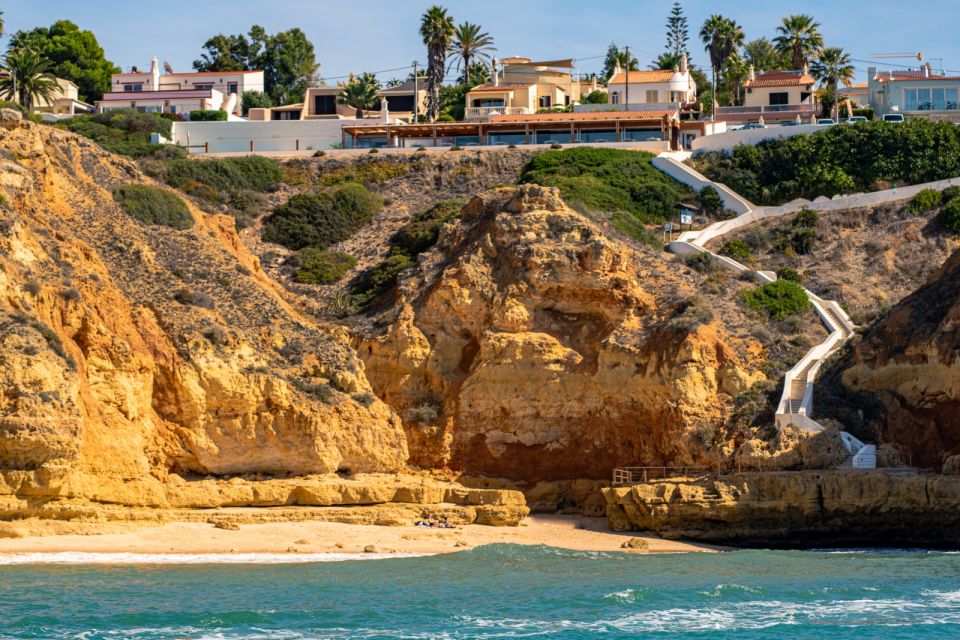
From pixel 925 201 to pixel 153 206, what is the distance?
30084 mm

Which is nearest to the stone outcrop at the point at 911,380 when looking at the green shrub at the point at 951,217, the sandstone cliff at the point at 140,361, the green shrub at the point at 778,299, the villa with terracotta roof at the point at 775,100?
the green shrub at the point at 778,299

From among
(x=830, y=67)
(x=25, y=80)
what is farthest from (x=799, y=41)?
(x=25, y=80)

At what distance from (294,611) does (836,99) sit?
49624 mm

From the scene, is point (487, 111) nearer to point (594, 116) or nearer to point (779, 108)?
point (594, 116)

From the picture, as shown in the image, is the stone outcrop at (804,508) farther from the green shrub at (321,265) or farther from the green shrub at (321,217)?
the green shrub at (321,217)

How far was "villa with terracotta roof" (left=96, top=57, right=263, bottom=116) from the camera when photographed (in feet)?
283

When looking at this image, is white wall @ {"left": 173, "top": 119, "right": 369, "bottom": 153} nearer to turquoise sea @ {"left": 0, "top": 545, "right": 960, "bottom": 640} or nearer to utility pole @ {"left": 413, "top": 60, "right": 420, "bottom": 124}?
utility pole @ {"left": 413, "top": 60, "right": 420, "bottom": 124}

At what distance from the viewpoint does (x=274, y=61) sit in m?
97.4

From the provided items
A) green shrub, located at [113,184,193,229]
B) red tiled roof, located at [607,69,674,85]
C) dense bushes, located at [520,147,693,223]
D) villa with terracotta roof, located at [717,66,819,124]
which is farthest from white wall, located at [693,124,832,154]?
green shrub, located at [113,184,193,229]

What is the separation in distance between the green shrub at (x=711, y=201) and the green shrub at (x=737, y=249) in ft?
13.8

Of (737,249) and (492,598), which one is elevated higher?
(737,249)

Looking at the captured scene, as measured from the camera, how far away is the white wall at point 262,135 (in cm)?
7719

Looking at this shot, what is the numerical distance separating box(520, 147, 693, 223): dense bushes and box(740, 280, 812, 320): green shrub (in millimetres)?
9944

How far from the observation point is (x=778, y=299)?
2115 inches
